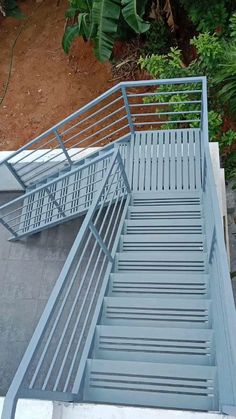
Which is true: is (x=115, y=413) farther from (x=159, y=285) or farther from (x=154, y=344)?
(x=159, y=285)

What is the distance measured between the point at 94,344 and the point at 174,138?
3189mm

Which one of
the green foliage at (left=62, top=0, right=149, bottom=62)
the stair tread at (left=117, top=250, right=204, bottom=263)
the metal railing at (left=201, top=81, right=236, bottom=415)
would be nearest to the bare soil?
the green foliage at (left=62, top=0, right=149, bottom=62)

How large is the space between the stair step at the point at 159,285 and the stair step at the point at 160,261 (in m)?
0.14

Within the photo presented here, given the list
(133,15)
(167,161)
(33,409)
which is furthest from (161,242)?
(133,15)

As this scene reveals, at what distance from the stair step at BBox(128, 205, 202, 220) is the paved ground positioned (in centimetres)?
113

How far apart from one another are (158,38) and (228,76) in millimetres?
3280

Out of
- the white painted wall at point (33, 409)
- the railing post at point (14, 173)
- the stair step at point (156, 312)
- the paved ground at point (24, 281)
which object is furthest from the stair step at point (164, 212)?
the white painted wall at point (33, 409)

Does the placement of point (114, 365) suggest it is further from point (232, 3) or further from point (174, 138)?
point (232, 3)

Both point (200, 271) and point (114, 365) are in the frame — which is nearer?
point (114, 365)

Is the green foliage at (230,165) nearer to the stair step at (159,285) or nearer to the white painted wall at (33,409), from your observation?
the stair step at (159,285)

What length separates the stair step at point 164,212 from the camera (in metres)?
5.12

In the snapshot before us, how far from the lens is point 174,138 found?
19.2 ft

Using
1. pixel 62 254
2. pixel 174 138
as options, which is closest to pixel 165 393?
pixel 62 254

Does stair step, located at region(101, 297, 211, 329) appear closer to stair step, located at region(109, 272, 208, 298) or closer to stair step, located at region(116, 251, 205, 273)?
stair step, located at region(109, 272, 208, 298)
